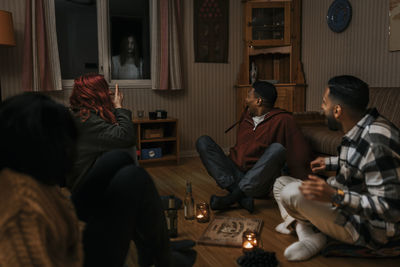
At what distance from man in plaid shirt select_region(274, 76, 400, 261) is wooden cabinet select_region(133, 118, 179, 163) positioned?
8.22ft

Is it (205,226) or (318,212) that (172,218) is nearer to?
(205,226)

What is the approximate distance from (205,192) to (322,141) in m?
1.10

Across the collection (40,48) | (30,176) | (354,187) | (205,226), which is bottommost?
(205,226)

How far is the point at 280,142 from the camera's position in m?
2.68

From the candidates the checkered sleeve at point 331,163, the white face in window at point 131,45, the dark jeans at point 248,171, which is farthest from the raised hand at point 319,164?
the white face in window at point 131,45

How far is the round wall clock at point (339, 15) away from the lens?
3916mm

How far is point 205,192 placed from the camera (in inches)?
118

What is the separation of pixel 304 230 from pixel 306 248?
0.11 m

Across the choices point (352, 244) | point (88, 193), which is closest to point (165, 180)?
point (352, 244)

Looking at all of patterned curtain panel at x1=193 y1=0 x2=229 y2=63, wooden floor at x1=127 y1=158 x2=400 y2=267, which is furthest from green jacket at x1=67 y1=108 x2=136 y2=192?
patterned curtain panel at x1=193 y1=0 x2=229 y2=63

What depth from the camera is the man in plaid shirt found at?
144cm

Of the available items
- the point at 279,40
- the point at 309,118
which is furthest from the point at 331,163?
the point at 279,40

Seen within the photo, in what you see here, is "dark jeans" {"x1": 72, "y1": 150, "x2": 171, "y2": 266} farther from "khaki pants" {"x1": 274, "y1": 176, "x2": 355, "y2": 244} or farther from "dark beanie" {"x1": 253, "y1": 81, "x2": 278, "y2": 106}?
Answer: "dark beanie" {"x1": 253, "y1": 81, "x2": 278, "y2": 106}

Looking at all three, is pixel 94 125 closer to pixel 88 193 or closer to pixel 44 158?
pixel 88 193
